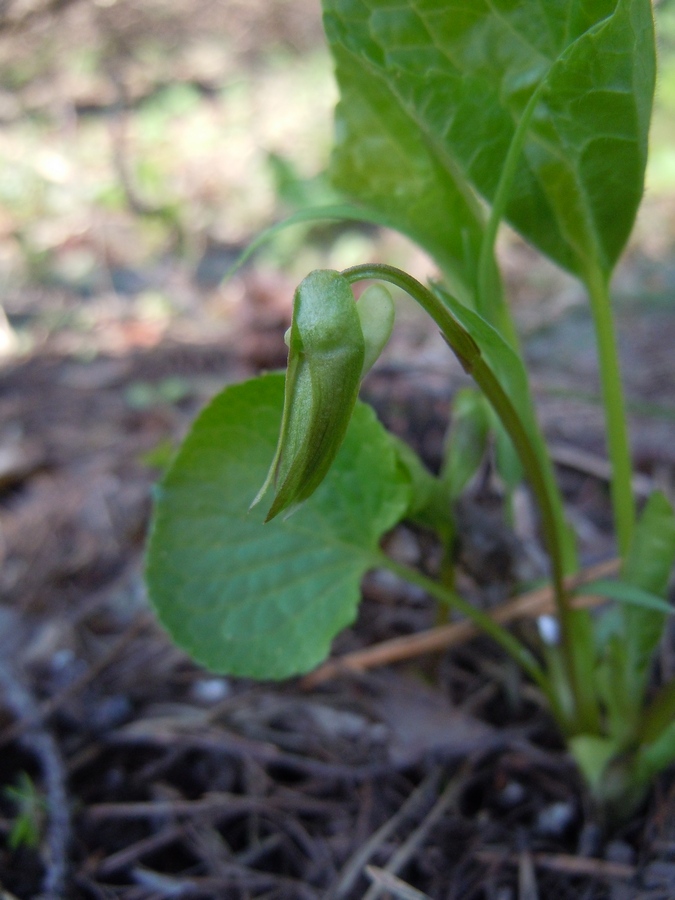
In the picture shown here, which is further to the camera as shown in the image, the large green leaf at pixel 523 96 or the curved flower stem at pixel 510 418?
the large green leaf at pixel 523 96

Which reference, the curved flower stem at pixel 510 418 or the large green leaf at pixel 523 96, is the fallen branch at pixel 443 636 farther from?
the large green leaf at pixel 523 96

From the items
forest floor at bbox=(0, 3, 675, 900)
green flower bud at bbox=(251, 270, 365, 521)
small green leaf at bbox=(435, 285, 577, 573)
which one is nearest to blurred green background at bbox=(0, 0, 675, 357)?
forest floor at bbox=(0, 3, 675, 900)

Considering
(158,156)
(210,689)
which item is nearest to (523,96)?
(210,689)

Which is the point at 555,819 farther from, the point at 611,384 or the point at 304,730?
→ the point at 611,384

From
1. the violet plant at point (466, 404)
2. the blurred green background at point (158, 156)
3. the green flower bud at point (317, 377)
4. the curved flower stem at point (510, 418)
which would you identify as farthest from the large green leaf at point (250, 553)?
the blurred green background at point (158, 156)

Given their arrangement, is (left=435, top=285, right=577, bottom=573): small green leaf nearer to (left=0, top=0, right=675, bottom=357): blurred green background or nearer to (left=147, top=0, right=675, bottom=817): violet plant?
(left=147, top=0, right=675, bottom=817): violet plant

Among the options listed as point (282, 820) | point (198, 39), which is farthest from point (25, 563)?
point (198, 39)

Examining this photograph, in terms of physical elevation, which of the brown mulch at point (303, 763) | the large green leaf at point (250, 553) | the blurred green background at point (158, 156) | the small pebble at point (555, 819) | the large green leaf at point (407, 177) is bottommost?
the small pebble at point (555, 819)
